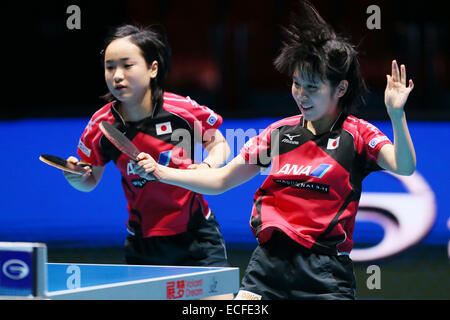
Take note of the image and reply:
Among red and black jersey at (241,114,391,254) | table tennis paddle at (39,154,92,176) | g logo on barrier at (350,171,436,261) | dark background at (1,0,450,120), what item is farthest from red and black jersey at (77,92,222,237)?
dark background at (1,0,450,120)

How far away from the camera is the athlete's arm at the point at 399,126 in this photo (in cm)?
262

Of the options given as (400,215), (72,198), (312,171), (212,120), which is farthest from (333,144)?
(72,198)

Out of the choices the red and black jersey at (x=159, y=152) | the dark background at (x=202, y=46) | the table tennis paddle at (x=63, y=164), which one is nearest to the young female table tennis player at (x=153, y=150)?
the red and black jersey at (x=159, y=152)

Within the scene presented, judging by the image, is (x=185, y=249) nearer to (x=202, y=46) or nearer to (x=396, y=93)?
(x=396, y=93)

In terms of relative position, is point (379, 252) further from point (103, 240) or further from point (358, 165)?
point (358, 165)

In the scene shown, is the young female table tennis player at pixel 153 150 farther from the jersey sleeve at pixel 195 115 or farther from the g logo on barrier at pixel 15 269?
the g logo on barrier at pixel 15 269

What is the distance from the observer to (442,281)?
186 inches

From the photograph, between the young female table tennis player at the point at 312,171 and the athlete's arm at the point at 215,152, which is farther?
the athlete's arm at the point at 215,152

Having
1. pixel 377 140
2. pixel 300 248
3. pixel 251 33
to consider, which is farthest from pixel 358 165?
pixel 251 33

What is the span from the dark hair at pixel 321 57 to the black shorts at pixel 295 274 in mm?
568

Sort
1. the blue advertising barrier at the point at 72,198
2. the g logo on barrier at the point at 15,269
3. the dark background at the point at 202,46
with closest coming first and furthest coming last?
1. the g logo on barrier at the point at 15,269
2. the blue advertising barrier at the point at 72,198
3. the dark background at the point at 202,46

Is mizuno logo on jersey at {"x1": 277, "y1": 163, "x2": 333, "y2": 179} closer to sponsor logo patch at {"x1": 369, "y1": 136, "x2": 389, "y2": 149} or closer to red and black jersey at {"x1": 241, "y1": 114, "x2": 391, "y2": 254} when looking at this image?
red and black jersey at {"x1": 241, "y1": 114, "x2": 391, "y2": 254}

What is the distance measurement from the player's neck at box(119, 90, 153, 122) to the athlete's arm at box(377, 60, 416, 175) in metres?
1.22

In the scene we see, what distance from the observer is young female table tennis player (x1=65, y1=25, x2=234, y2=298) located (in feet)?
11.2
